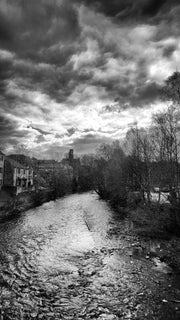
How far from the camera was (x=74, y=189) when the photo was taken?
232 ft

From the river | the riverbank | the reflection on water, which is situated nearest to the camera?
the river

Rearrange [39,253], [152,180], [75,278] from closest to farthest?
[75,278]
[39,253]
[152,180]

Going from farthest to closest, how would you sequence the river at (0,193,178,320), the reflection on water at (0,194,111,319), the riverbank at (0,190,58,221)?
the riverbank at (0,190,58,221) < the reflection on water at (0,194,111,319) < the river at (0,193,178,320)

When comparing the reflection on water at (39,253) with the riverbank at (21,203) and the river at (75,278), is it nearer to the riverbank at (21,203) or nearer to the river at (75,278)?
the river at (75,278)

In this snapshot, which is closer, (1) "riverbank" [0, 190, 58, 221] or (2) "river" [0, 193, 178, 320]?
(2) "river" [0, 193, 178, 320]

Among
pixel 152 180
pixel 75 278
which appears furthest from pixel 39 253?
pixel 152 180

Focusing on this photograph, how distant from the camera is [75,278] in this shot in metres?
12.2

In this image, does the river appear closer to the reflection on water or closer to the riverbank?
the reflection on water

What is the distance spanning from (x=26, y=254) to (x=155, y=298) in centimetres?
986

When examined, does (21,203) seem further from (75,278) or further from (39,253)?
(75,278)

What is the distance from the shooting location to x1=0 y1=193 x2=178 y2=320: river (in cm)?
925

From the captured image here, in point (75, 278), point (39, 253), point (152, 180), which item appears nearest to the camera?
point (75, 278)

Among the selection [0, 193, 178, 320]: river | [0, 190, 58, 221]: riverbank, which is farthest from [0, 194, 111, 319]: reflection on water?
[0, 190, 58, 221]: riverbank

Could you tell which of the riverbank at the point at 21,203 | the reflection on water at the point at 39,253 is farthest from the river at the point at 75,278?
the riverbank at the point at 21,203
